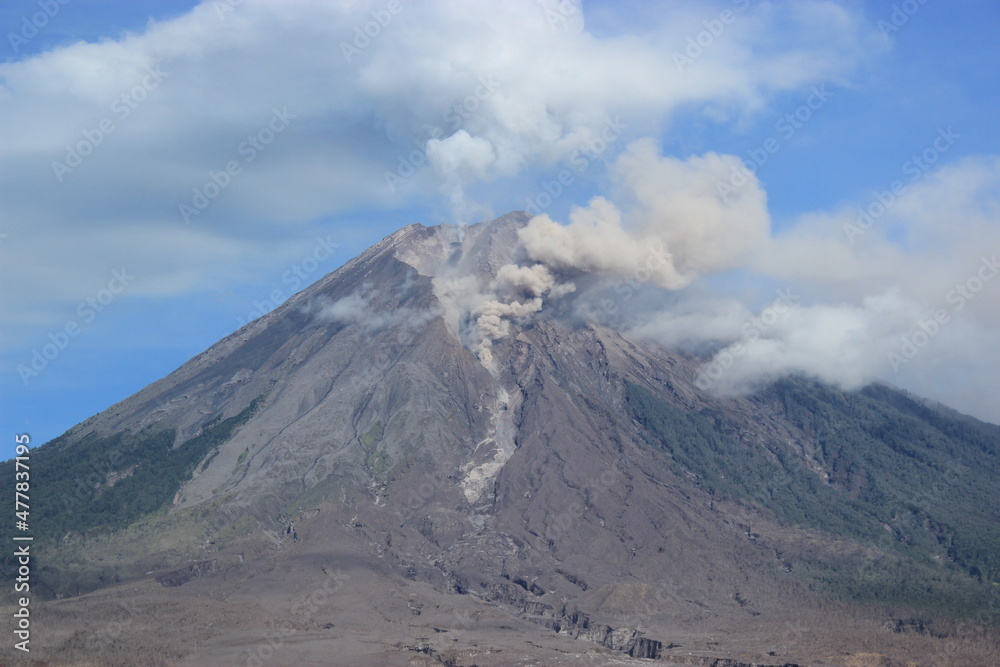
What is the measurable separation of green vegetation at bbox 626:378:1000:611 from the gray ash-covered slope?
0.42 m

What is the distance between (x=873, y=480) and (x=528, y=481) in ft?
187

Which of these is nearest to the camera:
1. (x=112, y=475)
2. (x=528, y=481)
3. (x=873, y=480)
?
(x=528, y=481)

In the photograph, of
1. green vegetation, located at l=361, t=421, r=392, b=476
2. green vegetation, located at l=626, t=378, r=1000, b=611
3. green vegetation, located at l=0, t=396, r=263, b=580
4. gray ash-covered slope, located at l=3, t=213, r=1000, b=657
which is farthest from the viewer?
green vegetation, located at l=361, t=421, r=392, b=476

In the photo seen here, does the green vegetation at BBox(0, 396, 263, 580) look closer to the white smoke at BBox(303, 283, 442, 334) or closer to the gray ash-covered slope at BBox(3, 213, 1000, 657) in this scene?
the gray ash-covered slope at BBox(3, 213, 1000, 657)

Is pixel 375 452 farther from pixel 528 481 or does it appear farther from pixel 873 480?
pixel 873 480

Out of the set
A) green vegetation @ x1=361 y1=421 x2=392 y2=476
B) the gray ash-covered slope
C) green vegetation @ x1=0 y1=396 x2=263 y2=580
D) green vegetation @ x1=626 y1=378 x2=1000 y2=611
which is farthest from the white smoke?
green vegetation @ x1=626 y1=378 x2=1000 y2=611

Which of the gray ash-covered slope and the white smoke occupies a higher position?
the white smoke

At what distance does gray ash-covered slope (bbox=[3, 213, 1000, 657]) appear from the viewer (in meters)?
134

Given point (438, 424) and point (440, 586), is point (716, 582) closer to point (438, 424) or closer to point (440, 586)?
point (440, 586)

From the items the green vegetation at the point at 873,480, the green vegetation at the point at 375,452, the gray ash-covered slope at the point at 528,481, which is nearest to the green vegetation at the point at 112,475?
the gray ash-covered slope at the point at 528,481

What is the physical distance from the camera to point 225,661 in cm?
10381

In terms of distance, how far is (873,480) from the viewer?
175 meters

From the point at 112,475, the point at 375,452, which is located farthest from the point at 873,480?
the point at 112,475

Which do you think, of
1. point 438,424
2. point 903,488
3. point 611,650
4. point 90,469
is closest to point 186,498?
Result: point 90,469
